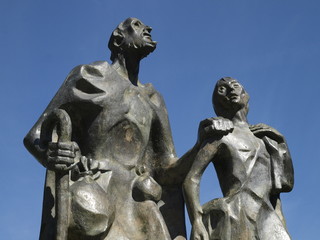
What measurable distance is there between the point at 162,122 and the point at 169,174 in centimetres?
74

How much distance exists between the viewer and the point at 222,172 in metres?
8.31

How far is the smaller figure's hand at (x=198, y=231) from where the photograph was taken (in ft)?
24.9

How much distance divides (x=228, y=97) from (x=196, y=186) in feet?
4.63

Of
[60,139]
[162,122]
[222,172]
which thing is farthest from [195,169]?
[60,139]

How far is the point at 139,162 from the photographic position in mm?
8250

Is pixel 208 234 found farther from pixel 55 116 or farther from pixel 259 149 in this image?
pixel 55 116

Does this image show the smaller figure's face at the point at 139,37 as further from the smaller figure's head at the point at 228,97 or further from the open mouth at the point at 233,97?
the open mouth at the point at 233,97

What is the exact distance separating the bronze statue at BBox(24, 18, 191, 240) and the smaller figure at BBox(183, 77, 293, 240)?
45 centimetres

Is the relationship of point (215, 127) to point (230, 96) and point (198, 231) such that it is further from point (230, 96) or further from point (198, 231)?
point (198, 231)

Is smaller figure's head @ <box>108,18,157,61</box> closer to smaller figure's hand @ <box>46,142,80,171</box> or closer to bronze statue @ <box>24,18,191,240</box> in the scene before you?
bronze statue @ <box>24,18,191,240</box>

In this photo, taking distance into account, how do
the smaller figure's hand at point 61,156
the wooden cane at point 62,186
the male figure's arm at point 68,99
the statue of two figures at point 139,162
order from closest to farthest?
the wooden cane at point 62,186, the smaller figure's hand at point 61,156, the statue of two figures at point 139,162, the male figure's arm at point 68,99

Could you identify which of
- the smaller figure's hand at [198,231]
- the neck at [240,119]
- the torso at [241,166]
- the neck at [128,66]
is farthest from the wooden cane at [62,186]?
the neck at [240,119]

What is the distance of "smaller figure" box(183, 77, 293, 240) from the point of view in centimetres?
776

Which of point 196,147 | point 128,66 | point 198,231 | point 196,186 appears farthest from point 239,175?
point 128,66
